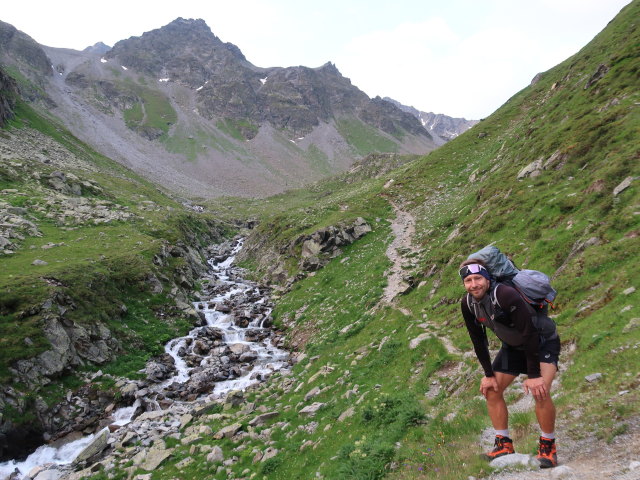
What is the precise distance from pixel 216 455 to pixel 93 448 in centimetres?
881

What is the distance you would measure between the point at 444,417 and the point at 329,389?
807 cm

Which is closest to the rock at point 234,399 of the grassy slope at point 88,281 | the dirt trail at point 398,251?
the grassy slope at point 88,281

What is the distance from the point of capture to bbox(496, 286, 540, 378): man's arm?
6.00 m

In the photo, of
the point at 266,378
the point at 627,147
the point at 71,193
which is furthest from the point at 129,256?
the point at 627,147

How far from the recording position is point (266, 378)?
24.1m

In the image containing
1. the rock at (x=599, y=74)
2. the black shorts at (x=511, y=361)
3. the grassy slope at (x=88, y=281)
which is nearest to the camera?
the black shorts at (x=511, y=361)

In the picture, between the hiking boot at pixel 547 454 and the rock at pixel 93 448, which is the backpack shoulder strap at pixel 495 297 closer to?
the hiking boot at pixel 547 454

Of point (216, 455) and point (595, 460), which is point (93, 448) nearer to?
point (216, 455)

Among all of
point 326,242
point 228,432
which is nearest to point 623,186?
point 228,432

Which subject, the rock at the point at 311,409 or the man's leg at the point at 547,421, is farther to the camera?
the rock at the point at 311,409

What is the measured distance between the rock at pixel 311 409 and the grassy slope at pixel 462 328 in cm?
36

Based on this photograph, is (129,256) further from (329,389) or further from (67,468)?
(329,389)

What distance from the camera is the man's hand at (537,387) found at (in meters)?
5.95

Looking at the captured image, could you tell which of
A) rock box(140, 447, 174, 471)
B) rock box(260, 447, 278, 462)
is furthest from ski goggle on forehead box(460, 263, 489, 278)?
rock box(140, 447, 174, 471)
